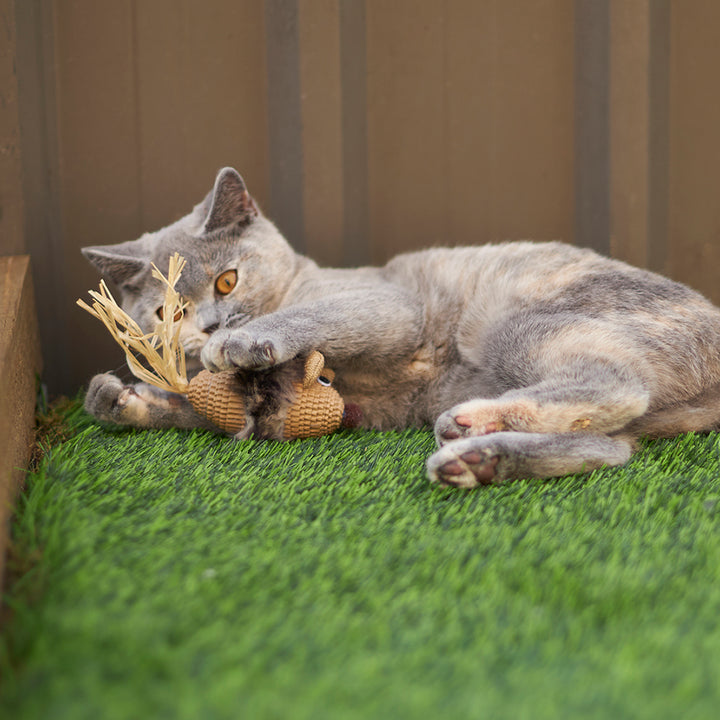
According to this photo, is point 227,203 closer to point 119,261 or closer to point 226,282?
point 226,282

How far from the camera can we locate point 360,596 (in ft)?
2.51

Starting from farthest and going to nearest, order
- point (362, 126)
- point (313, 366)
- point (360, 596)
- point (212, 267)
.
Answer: point (362, 126)
point (212, 267)
point (313, 366)
point (360, 596)

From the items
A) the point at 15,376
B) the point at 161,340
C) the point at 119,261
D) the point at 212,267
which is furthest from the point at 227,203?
the point at 15,376

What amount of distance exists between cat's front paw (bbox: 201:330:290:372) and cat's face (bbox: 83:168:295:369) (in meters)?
0.28

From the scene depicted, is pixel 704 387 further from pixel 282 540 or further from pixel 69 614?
pixel 69 614

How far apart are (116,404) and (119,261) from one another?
0.37 meters

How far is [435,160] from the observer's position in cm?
215

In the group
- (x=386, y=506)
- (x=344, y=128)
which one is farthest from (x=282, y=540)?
(x=344, y=128)

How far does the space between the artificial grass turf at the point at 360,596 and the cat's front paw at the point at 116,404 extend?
310mm

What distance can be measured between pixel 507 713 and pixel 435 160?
1.83m

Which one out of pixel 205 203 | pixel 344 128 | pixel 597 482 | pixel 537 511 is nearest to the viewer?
pixel 537 511

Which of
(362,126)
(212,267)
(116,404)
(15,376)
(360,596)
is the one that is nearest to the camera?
(360,596)

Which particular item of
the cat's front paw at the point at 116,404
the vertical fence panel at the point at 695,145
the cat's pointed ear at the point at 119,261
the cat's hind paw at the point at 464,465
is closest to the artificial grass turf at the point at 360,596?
the cat's hind paw at the point at 464,465

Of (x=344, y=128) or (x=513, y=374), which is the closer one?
(x=513, y=374)
